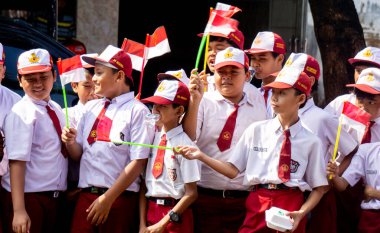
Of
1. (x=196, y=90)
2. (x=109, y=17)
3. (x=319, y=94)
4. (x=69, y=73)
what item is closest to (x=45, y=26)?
(x=109, y=17)

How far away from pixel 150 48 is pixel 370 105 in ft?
5.34

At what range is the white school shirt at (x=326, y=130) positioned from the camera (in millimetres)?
5723

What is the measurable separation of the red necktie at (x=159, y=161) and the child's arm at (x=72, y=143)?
558 millimetres

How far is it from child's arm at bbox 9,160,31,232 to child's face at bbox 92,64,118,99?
2.41 feet

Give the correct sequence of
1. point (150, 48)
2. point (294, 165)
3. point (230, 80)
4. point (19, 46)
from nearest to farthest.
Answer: point (294, 165) < point (230, 80) < point (150, 48) < point (19, 46)

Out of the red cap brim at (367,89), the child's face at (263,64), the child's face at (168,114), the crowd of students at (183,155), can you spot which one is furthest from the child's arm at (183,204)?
the red cap brim at (367,89)

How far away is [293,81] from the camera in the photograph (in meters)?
5.30

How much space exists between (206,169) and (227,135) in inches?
11.1

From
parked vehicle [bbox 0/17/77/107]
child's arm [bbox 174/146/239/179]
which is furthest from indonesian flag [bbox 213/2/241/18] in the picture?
parked vehicle [bbox 0/17/77/107]

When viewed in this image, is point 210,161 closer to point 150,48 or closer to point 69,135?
point 69,135

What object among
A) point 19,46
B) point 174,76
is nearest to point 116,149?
point 174,76

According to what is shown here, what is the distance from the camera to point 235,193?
5.72 meters

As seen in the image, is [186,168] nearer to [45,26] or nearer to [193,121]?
[193,121]

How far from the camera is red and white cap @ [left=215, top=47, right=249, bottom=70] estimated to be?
566 cm
